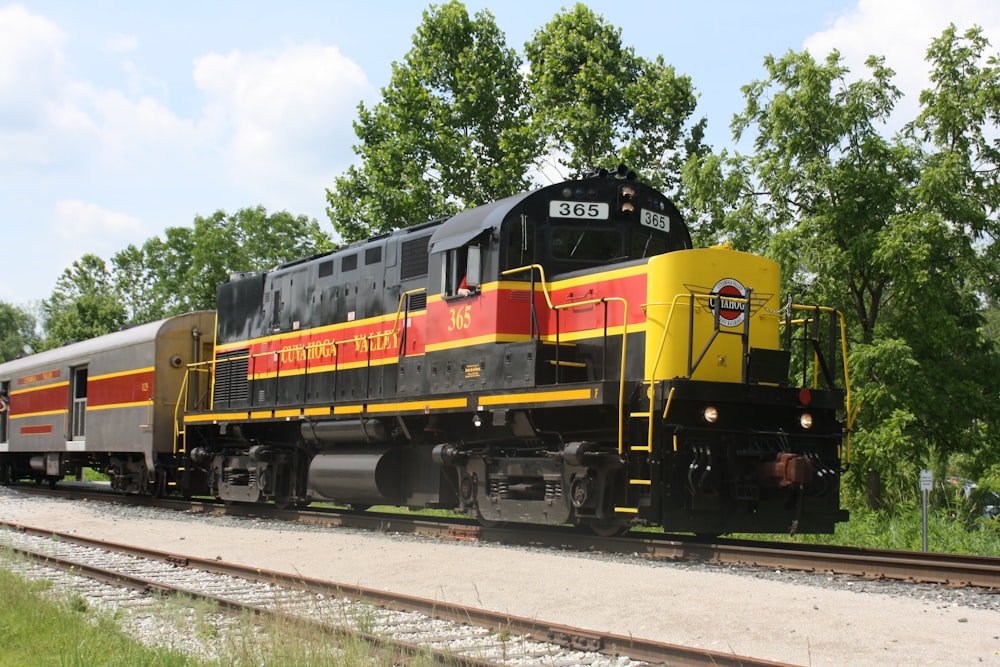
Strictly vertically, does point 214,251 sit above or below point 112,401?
above

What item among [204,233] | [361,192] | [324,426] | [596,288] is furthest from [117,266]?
[596,288]

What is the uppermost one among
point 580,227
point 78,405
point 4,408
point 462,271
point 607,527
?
point 580,227

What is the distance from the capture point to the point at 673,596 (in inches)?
292

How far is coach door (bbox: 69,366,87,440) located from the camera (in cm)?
2088

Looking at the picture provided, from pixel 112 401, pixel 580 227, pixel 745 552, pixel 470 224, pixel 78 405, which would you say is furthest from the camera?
pixel 78 405

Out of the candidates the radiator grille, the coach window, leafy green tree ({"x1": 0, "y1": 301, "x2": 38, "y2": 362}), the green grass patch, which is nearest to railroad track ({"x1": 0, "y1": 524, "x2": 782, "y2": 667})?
the green grass patch

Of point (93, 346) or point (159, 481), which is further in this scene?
point (93, 346)

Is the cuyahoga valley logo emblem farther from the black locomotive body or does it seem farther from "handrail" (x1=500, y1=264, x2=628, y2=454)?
"handrail" (x1=500, y1=264, x2=628, y2=454)

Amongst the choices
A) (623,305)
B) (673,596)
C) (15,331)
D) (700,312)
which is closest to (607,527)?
(623,305)

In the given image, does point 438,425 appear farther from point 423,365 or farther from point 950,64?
point 950,64

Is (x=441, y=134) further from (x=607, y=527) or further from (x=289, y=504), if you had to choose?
(x=607, y=527)

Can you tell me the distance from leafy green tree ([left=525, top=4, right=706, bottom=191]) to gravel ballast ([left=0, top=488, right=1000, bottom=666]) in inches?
→ 567

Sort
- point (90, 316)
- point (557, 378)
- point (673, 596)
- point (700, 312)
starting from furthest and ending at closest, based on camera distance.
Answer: point (90, 316) → point (557, 378) → point (700, 312) → point (673, 596)

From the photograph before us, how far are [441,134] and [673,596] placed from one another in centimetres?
2048
